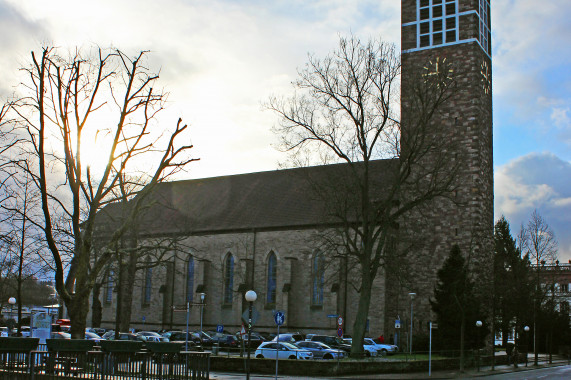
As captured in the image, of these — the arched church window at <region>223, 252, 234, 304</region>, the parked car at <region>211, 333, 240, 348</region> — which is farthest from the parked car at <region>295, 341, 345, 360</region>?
the arched church window at <region>223, 252, 234, 304</region>

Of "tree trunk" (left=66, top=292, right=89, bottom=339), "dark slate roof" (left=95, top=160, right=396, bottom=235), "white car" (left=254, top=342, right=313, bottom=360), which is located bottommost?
"white car" (left=254, top=342, right=313, bottom=360)

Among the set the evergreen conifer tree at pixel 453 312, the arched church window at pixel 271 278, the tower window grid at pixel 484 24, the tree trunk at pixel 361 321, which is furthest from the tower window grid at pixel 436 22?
the arched church window at pixel 271 278

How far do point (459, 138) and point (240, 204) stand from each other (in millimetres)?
22601

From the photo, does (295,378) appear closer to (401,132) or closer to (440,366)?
(440,366)

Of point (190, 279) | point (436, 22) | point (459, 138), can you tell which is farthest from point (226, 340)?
point (436, 22)

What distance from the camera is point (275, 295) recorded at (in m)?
55.9

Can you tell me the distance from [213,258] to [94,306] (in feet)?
36.8

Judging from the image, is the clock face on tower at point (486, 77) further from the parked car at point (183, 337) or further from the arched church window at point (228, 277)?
the parked car at point (183, 337)

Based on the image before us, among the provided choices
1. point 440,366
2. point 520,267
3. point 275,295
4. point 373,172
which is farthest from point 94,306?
point 520,267

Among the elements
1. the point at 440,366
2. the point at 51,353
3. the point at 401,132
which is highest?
the point at 401,132

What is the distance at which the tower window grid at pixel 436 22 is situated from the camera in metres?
48.8

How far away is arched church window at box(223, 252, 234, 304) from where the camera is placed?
58656mm

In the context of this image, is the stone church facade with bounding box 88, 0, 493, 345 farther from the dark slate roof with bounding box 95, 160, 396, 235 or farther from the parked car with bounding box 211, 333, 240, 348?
the parked car with bounding box 211, 333, 240, 348

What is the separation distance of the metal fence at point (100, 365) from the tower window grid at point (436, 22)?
3714 cm
